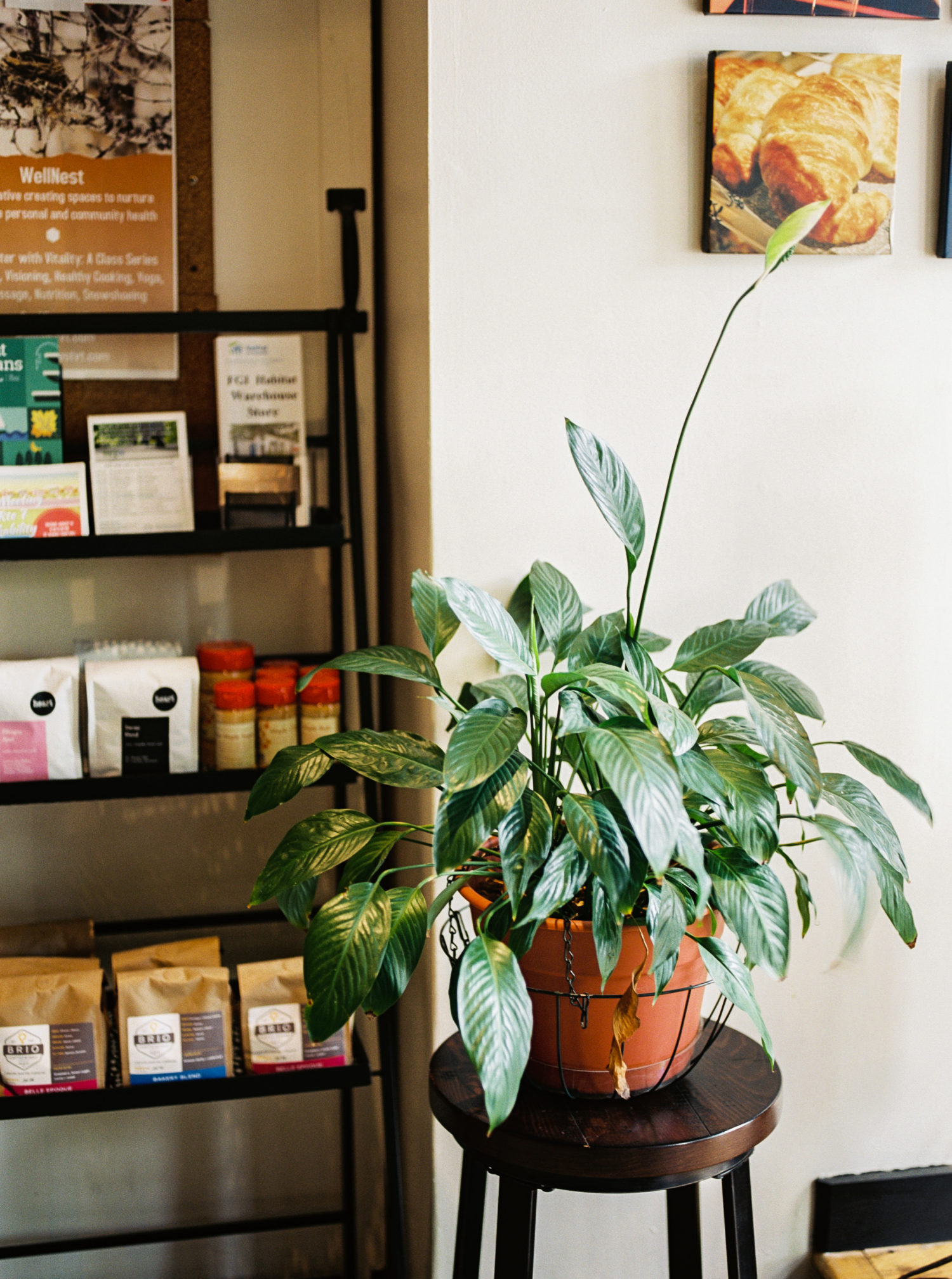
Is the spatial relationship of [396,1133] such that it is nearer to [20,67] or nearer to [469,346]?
[469,346]

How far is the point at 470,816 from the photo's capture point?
103cm

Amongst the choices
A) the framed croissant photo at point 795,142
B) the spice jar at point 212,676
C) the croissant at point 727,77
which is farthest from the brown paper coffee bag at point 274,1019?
the croissant at point 727,77

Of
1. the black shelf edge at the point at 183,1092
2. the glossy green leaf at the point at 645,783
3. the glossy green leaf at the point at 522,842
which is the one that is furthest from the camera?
the black shelf edge at the point at 183,1092

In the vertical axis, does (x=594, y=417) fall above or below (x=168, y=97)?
below

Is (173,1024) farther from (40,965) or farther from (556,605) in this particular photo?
(556,605)

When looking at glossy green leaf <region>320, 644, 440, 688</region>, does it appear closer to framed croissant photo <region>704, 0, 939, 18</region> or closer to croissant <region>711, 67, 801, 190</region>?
croissant <region>711, 67, 801, 190</region>

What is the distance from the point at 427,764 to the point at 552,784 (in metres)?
0.14

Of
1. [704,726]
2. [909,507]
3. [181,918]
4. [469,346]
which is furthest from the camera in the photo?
[181,918]

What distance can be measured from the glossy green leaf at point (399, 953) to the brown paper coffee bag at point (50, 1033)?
0.63 metres

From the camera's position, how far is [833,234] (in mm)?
1492

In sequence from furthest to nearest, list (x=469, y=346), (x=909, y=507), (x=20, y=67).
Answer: (x=20, y=67) → (x=909, y=507) → (x=469, y=346)

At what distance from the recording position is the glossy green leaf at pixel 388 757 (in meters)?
1.17

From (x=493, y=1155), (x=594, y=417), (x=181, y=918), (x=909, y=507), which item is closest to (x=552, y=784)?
(x=493, y=1155)

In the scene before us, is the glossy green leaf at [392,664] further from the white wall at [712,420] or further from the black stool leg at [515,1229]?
the black stool leg at [515,1229]
